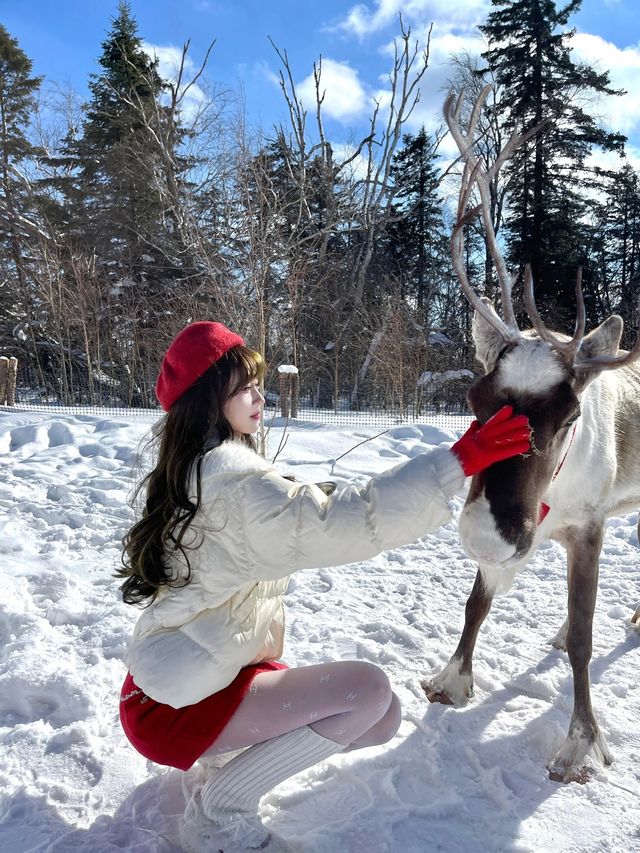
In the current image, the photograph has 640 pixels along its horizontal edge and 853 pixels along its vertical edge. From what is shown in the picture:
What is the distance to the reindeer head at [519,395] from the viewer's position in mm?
1673

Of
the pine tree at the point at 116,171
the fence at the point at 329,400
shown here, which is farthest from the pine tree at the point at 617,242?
the pine tree at the point at 116,171

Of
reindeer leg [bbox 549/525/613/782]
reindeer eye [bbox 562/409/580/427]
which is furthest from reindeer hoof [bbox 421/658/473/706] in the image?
reindeer eye [bbox 562/409/580/427]

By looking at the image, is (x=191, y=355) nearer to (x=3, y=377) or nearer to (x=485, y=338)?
(x=485, y=338)

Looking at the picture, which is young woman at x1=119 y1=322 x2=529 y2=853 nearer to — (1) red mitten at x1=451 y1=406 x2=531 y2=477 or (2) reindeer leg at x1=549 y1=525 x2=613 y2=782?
(1) red mitten at x1=451 y1=406 x2=531 y2=477

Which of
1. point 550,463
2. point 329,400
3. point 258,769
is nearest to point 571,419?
point 550,463

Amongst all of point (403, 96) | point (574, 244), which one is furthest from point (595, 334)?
point (574, 244)

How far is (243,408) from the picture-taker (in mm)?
1774

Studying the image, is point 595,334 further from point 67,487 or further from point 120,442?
point 120,442

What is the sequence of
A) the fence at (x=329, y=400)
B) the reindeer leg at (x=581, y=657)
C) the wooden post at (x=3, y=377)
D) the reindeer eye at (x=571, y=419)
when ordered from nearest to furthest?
the reindeer eye at (x=571, y=419) < the reindeer leg at (x=581, y=657) < the wooden post at (x=3, y=377) < the fence at (x=329, y=400)

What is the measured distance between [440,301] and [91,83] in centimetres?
1630

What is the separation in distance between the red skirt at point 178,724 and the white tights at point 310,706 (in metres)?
0.03

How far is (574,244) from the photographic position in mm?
20609

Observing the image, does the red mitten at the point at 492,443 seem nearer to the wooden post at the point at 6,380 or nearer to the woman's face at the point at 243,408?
the woman's face at the point at 243,408

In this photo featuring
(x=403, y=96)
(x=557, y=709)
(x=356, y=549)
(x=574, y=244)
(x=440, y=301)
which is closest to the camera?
(x=356, y=549)
